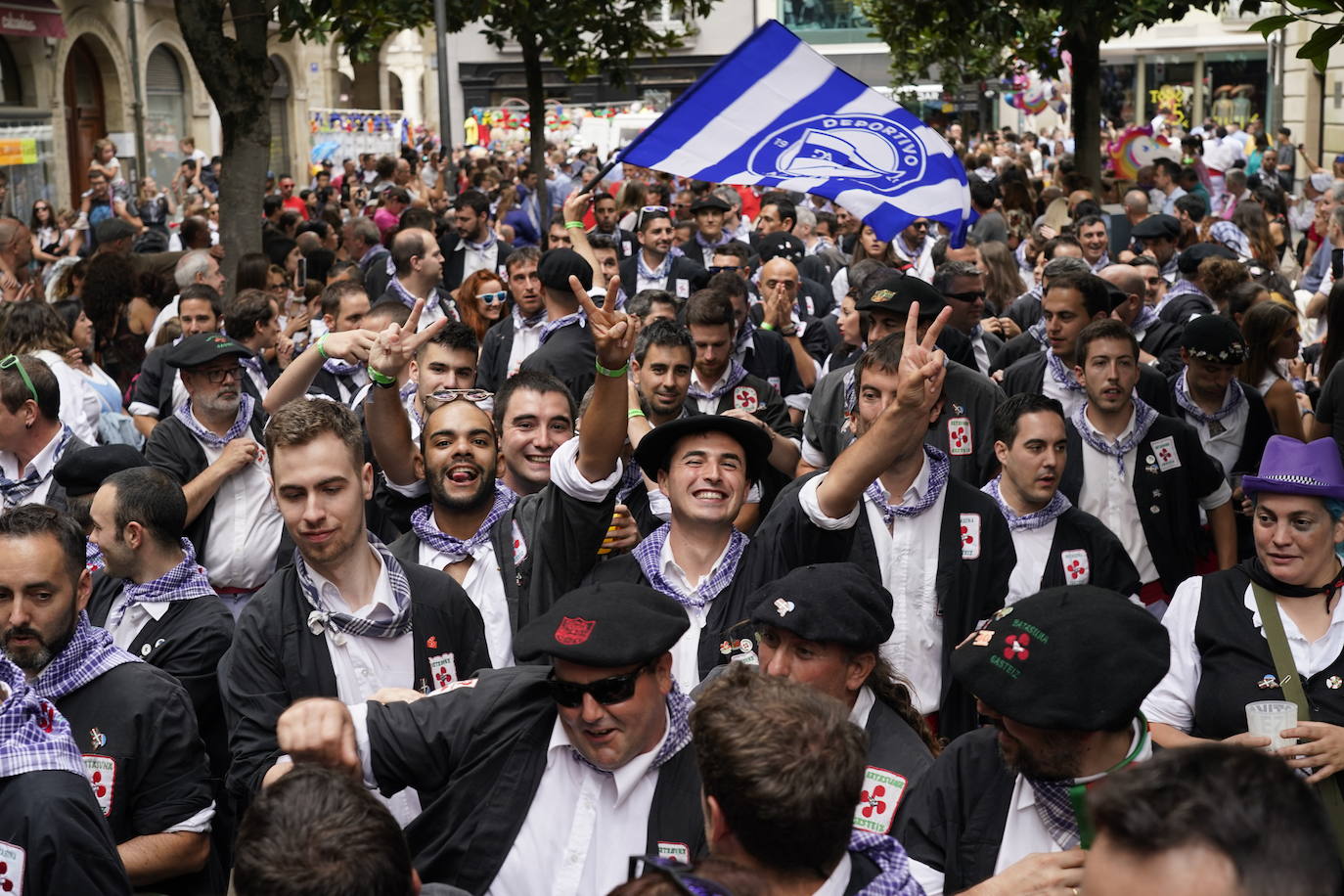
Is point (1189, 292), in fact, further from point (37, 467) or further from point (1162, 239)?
point (37, 467)

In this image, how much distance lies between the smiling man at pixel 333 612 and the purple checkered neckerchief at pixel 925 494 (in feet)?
4.78

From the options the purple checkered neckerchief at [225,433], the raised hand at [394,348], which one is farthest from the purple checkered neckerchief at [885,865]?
the purple checkered neckerchief at [225,433]

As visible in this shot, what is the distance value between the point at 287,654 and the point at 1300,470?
2938 mm

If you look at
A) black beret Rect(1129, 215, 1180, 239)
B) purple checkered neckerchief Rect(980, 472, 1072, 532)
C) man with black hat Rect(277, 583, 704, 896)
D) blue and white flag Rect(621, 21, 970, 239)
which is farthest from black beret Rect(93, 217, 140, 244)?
man with black hat Rect(277, 583, 704, 896)

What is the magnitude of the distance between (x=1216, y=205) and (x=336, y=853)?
21730 mm

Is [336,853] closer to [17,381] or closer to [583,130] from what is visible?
[17,381]

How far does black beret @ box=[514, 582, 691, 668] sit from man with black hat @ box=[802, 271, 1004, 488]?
3.06m

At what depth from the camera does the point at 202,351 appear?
6430 mm

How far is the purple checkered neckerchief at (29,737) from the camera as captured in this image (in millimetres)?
3188

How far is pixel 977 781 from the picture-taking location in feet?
10.9

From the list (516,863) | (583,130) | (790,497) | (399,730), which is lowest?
(516,863)

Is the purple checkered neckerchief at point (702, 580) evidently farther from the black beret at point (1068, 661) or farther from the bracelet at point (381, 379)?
the black beret at point (1068, 661)

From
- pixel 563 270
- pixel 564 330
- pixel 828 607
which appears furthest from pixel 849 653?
pixel 563 270

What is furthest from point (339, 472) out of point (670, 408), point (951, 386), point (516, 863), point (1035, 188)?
point (1035, 188)
